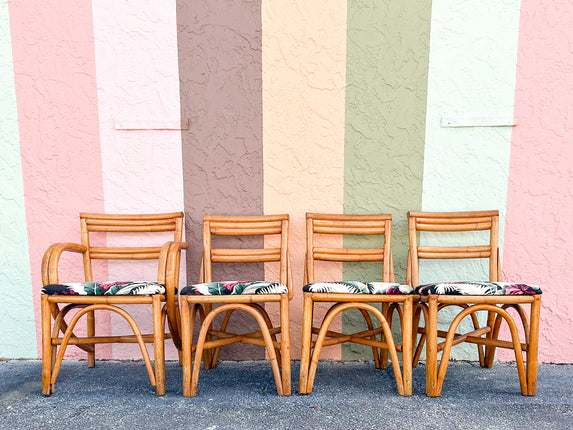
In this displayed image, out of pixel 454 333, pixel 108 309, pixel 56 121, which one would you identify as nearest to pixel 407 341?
pixel 454 333

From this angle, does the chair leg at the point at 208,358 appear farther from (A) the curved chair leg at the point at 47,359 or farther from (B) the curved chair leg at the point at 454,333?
(B) the curved chair leg at the point at 454,333

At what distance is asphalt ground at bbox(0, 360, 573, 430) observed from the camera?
1704 mm

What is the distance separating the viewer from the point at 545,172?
2311 millimetres

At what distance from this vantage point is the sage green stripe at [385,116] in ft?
7.49

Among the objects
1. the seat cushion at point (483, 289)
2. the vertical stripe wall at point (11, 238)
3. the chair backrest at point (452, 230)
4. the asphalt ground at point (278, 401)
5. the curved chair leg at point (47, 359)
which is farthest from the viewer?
Answer: the vertical stripe wall at point (11, 238)

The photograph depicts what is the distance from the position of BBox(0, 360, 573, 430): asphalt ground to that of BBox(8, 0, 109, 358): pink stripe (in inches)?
18.0

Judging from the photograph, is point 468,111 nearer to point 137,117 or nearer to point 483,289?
point 483,289

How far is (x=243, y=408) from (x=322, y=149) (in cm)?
143

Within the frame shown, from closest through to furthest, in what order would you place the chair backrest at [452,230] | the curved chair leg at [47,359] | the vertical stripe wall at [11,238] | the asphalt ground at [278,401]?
the asphalt ground at [278,401] → the curved chair leg at [47,359] → the chair backrest at [452,230] → the vertical stripe wall at [11,238]

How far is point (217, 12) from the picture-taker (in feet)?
7.54

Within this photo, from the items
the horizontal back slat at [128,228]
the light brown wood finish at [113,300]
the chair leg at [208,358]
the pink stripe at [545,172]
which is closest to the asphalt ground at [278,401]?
the chair leg at [208,358]

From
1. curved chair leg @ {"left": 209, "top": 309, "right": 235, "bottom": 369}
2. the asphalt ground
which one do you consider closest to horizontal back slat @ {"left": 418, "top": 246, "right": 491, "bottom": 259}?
the asphalt ground

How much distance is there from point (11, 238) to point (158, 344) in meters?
1.25

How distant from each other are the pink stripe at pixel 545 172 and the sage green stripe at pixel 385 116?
1.83 ft
